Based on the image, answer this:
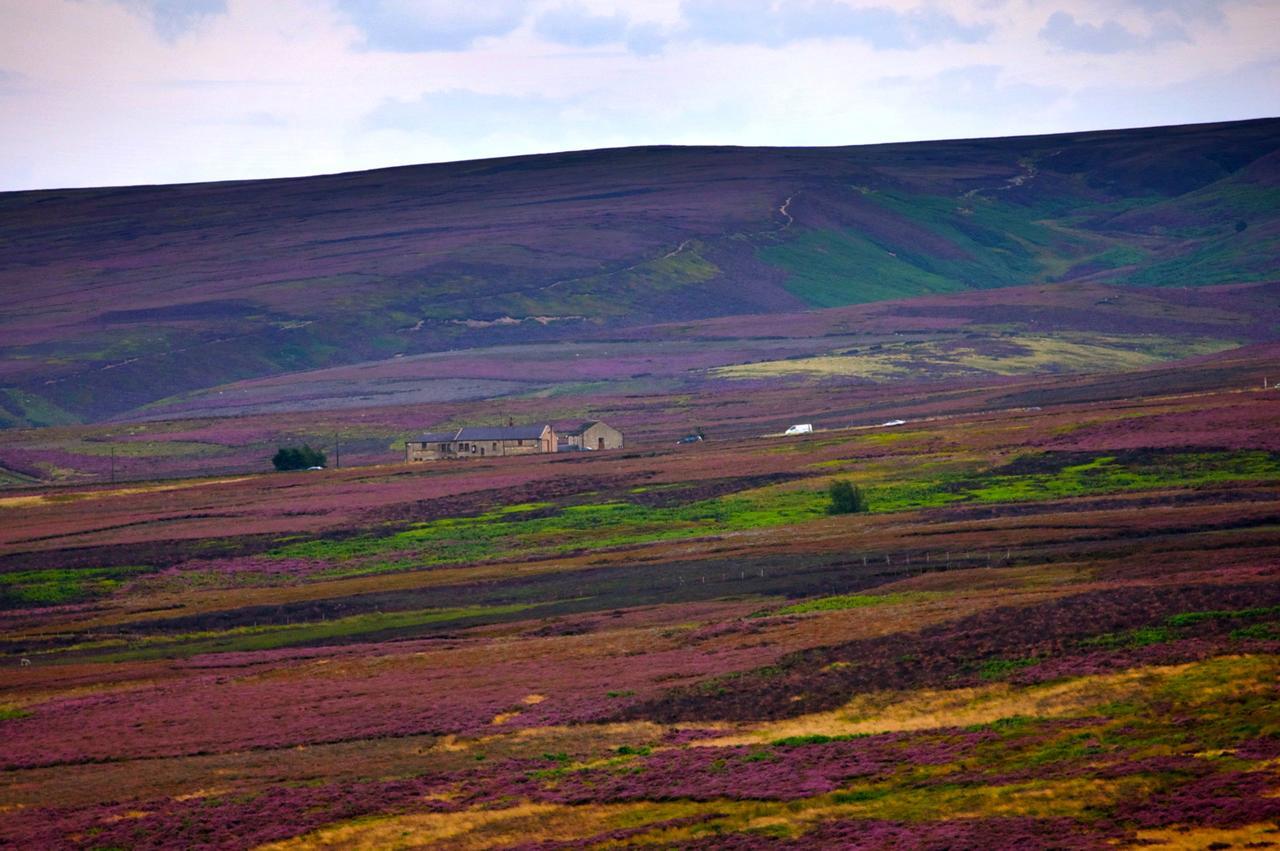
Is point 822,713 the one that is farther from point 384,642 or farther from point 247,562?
point 247,562

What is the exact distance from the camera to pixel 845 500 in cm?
9306

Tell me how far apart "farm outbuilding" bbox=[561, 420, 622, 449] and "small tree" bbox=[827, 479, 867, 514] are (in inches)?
2052

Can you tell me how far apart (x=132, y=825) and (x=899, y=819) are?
60.6 ft

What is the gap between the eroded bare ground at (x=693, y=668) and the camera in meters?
36.0

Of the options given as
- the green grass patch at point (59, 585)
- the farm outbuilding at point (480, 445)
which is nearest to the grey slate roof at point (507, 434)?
the farm outbuilding at point (480, 445)

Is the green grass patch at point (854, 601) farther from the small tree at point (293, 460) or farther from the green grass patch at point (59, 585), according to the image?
the small tree at point (293, 460)

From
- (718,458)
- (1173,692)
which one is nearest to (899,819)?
(1173,692)

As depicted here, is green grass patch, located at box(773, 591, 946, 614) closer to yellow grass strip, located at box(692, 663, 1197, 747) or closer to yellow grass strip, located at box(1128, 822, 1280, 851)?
yellow grass strip, located at box(692, 663, 1197, 747)

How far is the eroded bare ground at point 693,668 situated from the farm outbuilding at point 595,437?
40.3 meters

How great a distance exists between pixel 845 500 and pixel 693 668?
141ft

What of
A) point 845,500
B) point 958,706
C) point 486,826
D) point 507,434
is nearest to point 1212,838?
point 958,706

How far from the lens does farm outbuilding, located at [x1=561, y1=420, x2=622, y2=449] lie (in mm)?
144375

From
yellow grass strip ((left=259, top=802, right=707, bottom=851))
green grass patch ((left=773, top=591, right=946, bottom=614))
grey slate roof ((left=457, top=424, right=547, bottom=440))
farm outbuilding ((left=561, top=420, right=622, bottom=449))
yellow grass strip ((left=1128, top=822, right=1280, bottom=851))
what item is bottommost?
yellow grass strip ((left=259, top=802, right=707, bottom=851))

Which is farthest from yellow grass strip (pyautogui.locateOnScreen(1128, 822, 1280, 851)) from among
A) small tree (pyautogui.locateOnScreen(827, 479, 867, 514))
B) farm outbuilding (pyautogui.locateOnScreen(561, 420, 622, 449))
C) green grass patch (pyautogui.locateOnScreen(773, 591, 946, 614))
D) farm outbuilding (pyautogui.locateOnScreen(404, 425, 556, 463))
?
farm outbuilding (pyautogui.locateOnScreen(561, 420, 622, 449))
